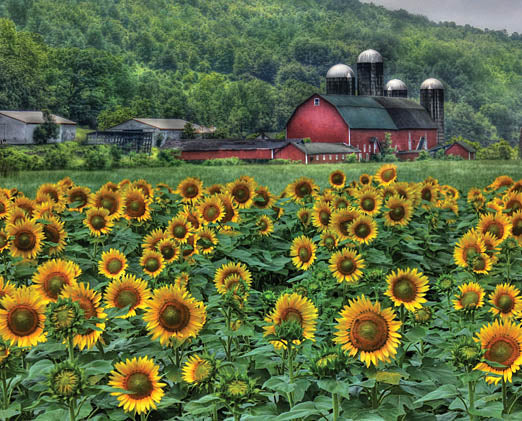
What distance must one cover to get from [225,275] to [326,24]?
78265 mm

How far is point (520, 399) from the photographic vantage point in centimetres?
341

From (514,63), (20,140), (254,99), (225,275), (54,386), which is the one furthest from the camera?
(514,63)

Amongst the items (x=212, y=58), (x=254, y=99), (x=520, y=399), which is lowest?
(x=520, y=399)

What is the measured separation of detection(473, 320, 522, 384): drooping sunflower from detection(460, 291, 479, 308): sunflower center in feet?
2.25

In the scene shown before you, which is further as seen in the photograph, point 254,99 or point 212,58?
point 212,58

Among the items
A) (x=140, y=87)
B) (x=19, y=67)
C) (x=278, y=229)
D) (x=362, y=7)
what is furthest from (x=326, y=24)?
(x=278, y=229)

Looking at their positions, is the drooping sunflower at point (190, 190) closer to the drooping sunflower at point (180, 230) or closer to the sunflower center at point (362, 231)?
the drooping sunflower at point (180, 230)

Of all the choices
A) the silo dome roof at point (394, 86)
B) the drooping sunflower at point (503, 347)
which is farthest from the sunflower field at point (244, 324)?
the silo dome roof at point (394, 86)

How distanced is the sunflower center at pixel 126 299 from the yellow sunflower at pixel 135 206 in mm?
2397

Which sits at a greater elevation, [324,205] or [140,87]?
[140,87]

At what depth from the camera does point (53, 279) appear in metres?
3.51

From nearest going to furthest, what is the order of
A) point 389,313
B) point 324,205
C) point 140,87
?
point 389,313 < point 324,205 < point 140,87

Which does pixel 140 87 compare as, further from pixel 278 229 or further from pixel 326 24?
pixel 326 24

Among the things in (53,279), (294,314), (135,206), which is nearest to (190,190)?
(135,206)
